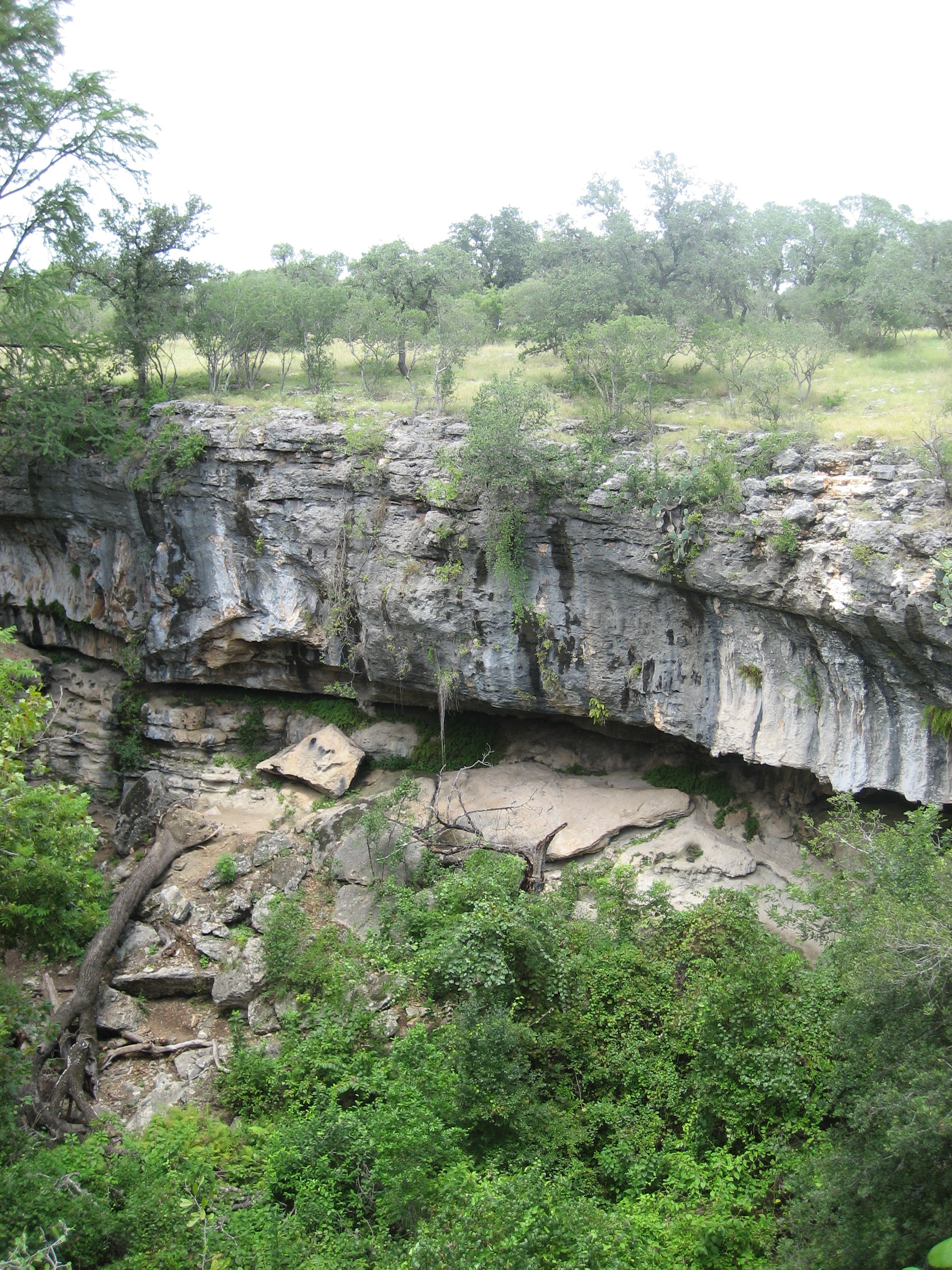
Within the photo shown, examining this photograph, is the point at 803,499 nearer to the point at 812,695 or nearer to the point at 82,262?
the point at 812,695

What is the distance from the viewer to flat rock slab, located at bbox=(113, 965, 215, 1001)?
1395cm

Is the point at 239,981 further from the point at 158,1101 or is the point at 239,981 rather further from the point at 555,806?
the point at 555,806

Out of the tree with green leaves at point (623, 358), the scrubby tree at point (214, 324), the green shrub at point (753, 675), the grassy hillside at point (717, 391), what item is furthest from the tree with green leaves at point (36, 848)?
the scrubby tree at point (214, 324)

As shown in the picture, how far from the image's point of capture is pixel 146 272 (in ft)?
65.6

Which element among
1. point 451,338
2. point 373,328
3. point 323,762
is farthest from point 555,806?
point 373,328

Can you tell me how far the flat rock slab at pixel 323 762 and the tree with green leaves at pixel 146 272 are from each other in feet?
28.4

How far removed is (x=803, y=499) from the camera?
42.7 feet

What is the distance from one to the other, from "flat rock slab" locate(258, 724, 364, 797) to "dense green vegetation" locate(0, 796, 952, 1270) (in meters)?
4.58

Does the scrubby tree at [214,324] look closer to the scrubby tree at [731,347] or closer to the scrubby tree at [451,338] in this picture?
the scrubby tree at [451,338]

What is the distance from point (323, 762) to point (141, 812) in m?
4.07

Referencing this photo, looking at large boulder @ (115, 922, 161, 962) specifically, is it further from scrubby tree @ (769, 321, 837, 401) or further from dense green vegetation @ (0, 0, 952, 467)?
scrubby tree @ (769, 321, 837, 401)

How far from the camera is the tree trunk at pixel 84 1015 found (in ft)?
36.7

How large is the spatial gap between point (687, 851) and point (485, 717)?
17.9 feet

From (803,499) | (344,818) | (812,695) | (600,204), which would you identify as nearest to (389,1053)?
(344,818)
